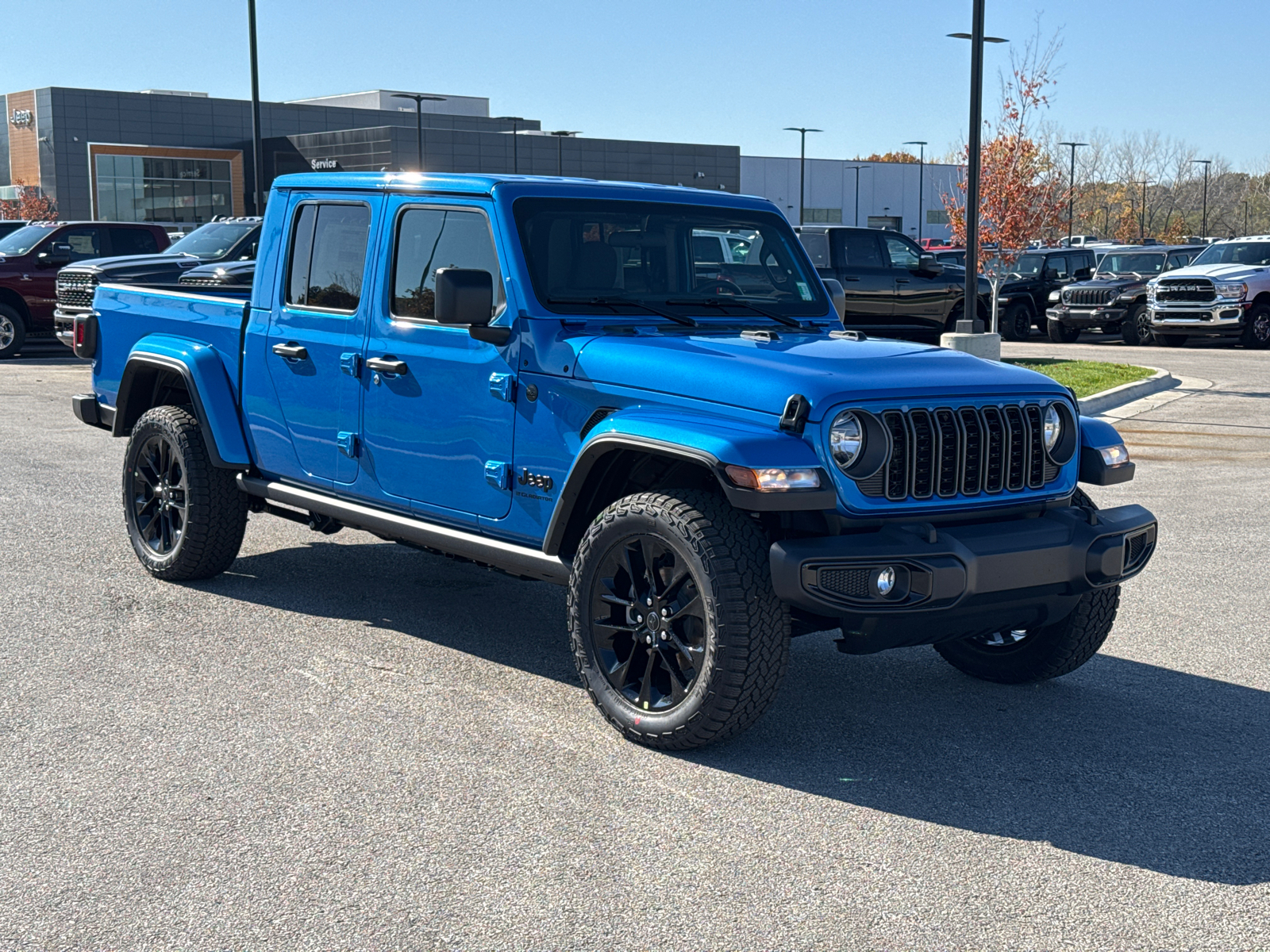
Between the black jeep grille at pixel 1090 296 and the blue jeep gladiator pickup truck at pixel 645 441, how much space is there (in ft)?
70.7

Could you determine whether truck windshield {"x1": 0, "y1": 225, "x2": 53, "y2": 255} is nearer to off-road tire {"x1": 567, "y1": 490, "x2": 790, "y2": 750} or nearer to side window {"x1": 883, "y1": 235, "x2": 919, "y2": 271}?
side window {"x1": 883, "y1": 235, "x2": 919, "y2": 271}

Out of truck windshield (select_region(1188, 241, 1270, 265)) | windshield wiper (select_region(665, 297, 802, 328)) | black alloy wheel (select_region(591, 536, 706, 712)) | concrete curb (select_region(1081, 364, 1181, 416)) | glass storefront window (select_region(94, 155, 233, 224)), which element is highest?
glass storefront window (select_region(94, 155, 233, 224))

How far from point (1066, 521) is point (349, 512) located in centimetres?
304

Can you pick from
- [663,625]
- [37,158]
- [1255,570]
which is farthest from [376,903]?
[37,158]

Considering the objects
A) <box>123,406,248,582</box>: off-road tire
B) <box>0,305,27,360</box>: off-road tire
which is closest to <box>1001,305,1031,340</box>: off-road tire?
<box>0,305,27,360</box>: off-road tire

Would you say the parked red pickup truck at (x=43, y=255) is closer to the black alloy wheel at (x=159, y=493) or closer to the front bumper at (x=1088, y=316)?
the black alloy wheel at (x=159, y=493)

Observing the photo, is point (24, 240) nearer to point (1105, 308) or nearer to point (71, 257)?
point (71, 257)

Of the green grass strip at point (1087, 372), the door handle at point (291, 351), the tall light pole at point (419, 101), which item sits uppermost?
the tall light pole at point (419, 101)

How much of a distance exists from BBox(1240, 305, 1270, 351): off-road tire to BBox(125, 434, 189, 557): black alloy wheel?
73.3 ft

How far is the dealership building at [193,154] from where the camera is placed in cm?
6638

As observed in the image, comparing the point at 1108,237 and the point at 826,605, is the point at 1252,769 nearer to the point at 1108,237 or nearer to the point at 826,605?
the point at 826,605

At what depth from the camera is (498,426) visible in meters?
5.62

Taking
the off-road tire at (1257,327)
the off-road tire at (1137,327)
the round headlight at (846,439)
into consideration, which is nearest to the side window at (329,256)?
the round headlight at (846,439)

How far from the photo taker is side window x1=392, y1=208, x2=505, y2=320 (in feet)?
19.4
